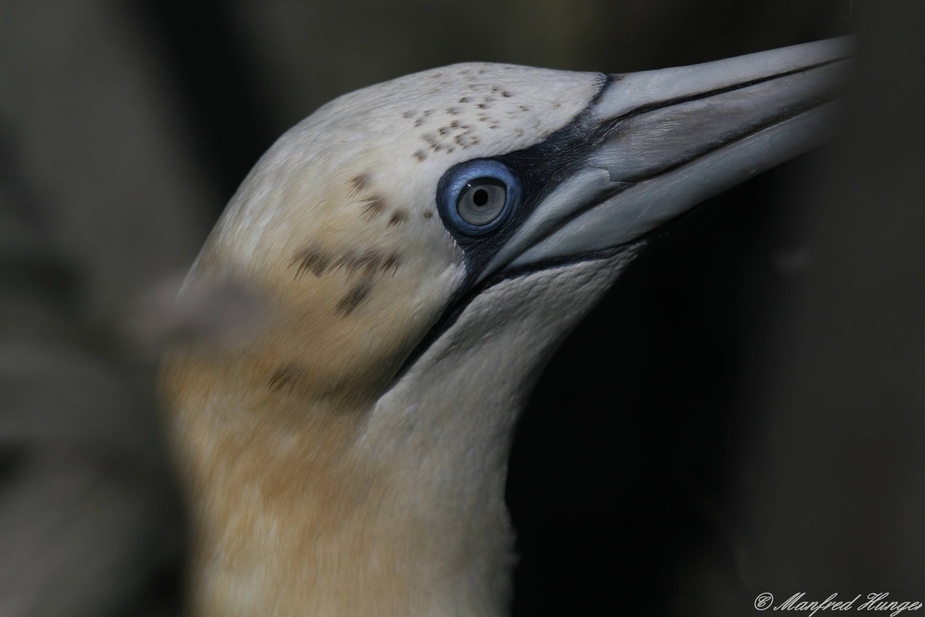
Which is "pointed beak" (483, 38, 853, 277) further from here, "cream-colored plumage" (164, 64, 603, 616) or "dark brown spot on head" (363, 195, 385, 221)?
"dark brown spot on head" (363, 195, 385, 221)

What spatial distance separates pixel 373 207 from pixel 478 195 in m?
0.17

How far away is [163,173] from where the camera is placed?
2457 millimetres

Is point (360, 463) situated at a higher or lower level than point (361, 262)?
lower

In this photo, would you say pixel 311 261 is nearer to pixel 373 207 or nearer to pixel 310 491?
pixel 373 207

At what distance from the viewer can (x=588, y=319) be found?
2230 millimetres

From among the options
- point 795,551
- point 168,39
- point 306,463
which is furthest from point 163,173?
point 795,551

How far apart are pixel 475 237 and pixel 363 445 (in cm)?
37

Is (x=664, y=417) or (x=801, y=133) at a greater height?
(x=801, y=133)

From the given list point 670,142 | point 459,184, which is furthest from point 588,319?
point 459,184

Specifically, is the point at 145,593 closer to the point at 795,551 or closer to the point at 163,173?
the point at 795,551

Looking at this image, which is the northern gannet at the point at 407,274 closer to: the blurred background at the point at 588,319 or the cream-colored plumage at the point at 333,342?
the cream-colored plumage at the point at 333,342

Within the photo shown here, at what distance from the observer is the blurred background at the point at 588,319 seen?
0.76 metres

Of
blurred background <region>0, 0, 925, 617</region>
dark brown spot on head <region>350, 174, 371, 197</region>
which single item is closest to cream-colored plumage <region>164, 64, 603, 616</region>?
dark brown spot on head <region>350, 174, 371, 197</region>

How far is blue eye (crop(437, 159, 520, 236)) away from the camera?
120 centimetres
